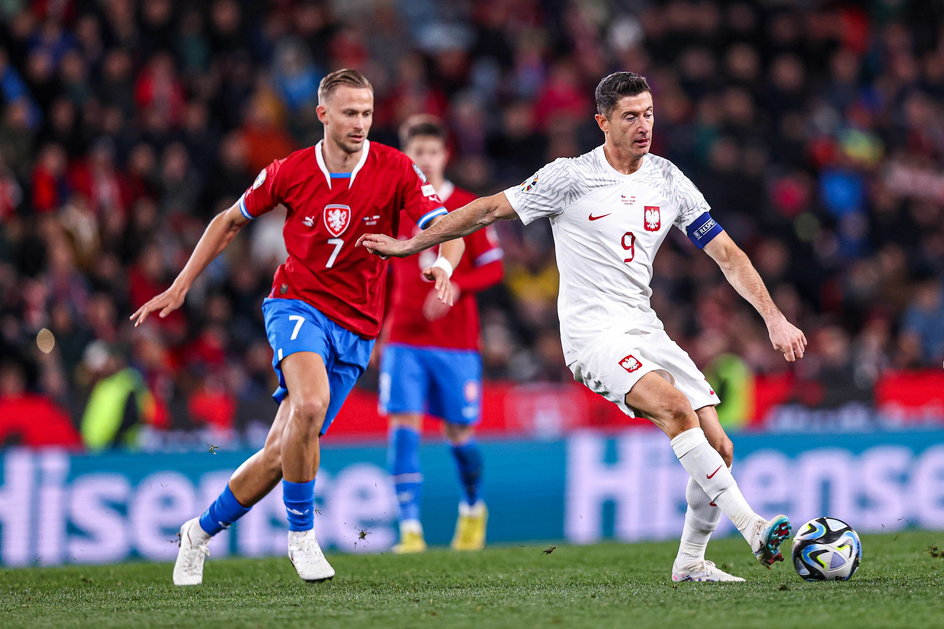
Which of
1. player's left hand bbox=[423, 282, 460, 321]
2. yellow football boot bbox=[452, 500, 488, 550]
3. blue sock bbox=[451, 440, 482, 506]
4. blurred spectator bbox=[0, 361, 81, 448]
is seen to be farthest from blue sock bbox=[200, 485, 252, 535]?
blurred spectator bbox=[0, 361, 81, 448]

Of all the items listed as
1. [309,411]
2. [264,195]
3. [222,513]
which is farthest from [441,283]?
[222,513]

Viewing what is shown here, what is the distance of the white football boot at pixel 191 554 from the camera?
7.18m

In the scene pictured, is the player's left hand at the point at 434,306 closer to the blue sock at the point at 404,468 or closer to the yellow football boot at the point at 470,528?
the blue sock at the point at 404,468

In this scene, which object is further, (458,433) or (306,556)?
(458,433)

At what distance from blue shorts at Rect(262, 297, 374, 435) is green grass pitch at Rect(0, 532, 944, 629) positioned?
3.40 ft

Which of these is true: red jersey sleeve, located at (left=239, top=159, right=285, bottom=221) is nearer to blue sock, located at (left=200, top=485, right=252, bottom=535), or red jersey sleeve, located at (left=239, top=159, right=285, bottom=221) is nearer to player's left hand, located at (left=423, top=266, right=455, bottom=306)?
player's left hand, located at (left=423, top=266, right=455, bottom=306)

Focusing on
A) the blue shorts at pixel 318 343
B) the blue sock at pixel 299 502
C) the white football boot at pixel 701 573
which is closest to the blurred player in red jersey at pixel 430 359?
the blue shorts at pixel 318 343

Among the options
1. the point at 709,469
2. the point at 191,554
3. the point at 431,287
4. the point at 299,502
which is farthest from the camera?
the point at 431,287

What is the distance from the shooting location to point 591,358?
6.47 m

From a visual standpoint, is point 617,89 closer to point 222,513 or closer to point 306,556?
point 306,556

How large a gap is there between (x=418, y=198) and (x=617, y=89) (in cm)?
120

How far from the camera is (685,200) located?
6.66m

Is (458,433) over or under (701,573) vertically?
over

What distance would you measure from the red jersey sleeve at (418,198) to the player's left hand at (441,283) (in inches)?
14.9
